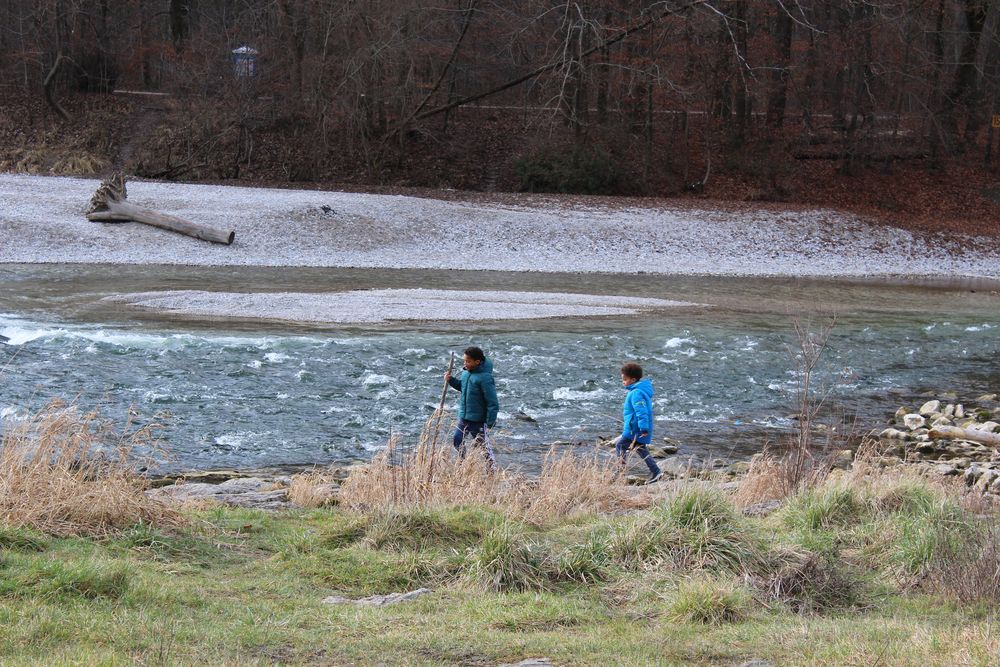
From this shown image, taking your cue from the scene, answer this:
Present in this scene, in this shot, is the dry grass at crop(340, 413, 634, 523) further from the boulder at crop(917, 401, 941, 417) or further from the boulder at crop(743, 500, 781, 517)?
the boulder at crop(917, 401, 941, 417)

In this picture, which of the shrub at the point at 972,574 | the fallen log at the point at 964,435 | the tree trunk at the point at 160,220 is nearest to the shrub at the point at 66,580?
the shrub at the point at 972,574

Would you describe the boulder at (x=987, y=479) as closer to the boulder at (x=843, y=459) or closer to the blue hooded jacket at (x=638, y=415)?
the boulder at (x=843, y=459)

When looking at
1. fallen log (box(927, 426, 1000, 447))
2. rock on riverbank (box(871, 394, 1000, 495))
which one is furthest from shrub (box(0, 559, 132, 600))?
fallen log (box(927, 426, 1000, 447))

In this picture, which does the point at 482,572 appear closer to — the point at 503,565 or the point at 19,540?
the point at 503,565

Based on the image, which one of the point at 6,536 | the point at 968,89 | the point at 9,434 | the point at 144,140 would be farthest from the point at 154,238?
the point at 968,89

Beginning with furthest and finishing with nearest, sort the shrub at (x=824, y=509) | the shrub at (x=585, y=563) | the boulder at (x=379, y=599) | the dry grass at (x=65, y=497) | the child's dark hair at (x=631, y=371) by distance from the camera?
the child's dark hair at (x=631, y=371) → the shrub at (x=824, y=509) → the dry grass at (x=65, y=497) → the shrub at (x=585, y=563) → the boulder at (x=379, y=599)

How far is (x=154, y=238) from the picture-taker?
27.6m

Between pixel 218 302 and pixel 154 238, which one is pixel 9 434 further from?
pixel 154 238

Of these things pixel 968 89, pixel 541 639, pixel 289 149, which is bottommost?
pixel 541 639

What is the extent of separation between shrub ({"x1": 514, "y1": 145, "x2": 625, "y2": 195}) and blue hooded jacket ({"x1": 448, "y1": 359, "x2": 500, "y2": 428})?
27836mm

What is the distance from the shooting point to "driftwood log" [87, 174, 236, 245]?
27755 mm

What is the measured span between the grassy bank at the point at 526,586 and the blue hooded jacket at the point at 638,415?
8.71 feet

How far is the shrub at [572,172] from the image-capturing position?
125 feet

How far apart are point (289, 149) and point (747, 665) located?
126ft
